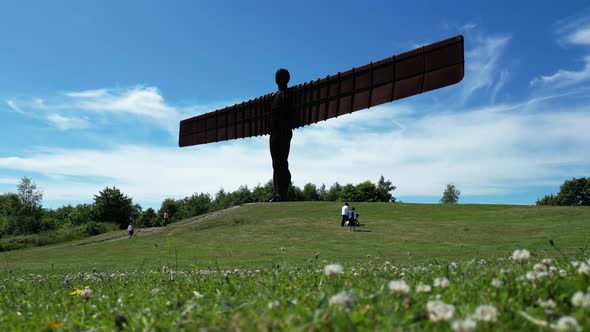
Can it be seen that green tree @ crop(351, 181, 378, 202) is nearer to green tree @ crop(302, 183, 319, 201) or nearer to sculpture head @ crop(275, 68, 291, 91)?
green tree @ crop(302, 183, 319, 201)

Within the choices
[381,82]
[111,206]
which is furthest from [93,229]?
[381,82]

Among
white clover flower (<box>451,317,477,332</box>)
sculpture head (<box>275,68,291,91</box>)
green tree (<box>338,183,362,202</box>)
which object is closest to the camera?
white clover flower (<box>451,317,477,332</box>)

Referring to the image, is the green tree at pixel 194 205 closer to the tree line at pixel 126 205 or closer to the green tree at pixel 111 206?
the tree line at pixel 126 205

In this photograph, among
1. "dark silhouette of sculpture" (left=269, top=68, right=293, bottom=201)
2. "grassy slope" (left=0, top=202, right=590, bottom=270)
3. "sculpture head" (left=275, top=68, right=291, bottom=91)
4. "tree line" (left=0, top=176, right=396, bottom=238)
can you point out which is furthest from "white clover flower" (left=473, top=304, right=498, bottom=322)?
"tree line" (left=0, top=176, right=396, bottom=238)

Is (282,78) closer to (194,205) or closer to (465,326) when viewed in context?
(465,326)

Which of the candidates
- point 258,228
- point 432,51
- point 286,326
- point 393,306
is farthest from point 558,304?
point 258,228

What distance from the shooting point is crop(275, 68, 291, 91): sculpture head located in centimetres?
3200

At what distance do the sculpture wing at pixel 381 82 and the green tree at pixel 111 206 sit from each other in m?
65.0

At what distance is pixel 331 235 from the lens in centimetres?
2670

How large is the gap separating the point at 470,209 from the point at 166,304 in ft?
124

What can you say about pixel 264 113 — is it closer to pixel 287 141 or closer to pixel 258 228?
pixel 287 141

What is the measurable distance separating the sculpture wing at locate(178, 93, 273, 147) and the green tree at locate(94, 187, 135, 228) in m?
53.6

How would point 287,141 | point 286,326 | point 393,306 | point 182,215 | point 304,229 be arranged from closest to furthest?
point 286,326
point 393,306
point 304,229
point 287,141
point 182,215

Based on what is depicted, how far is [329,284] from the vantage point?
15.1 feet
